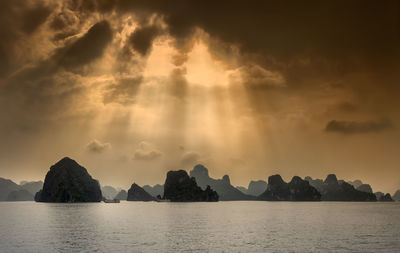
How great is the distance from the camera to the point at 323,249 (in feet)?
198

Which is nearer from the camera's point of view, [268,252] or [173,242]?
[268,252]

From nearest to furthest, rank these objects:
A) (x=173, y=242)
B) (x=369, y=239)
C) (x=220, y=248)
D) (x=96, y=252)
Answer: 1. (x=96, y=252)
2. (x=220, y=248)
3. (x=173, y=242)
4. (x=369, y=239)

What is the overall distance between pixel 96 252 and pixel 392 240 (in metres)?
59.6

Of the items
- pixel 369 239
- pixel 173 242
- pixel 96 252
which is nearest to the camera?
pixel 96 252

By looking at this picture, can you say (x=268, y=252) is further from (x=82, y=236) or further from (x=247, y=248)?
(x=82, y=236)

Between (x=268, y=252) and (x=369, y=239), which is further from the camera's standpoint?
(x=369, y=239)

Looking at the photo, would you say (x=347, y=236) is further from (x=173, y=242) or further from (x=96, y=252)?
(x=96, y=252)

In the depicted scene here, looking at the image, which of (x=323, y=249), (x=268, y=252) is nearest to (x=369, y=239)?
(x=323, y=249)

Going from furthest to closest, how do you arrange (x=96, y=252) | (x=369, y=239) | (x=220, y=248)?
(x=369, y=239) < (x=220, y=248) < (x=96, y=252)

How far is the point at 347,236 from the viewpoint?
78375 millimetres

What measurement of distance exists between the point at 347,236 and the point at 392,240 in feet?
29.7

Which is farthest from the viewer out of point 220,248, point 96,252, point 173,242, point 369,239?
point 369,239

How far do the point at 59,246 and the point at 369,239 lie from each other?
6281cm

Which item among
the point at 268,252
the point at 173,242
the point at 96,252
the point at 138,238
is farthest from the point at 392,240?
the point at 96,252
